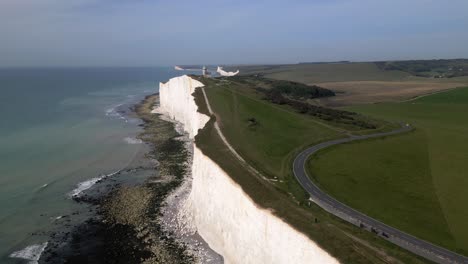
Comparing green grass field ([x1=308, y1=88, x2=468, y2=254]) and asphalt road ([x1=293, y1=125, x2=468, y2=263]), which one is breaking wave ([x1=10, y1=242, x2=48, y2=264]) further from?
green grass field ([x1=308, y1=88, x2=468, y2=254])

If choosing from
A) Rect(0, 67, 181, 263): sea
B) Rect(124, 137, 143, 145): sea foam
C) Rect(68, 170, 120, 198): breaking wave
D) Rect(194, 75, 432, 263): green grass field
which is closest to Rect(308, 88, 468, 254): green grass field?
Rect(194, 75, 432, 263): green grass field

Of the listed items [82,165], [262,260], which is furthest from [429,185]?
[82,165]

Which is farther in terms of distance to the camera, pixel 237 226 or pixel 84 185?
pixel 84 185

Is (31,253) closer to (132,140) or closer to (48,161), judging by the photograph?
(48,161)

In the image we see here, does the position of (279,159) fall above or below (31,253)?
above

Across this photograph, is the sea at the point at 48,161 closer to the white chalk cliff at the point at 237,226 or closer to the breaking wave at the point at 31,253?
the breaking wave at the point at 31,253

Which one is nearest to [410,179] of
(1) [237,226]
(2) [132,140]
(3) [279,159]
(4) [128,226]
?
(3) [279,159]

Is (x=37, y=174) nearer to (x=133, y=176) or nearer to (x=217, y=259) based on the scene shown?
(x=133, y=176)

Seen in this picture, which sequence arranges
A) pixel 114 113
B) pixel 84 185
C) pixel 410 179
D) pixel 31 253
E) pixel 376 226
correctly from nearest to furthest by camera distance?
pixel 376 226, pixel 31 253, pixel 410 179, pixel 84 185, pixel 114 113
